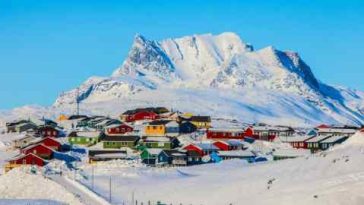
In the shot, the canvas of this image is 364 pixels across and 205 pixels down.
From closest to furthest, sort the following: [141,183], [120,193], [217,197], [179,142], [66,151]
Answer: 1. [217,197]
2. [120,193]
3. [141,183]
4. [66,151]
5. [179,142]

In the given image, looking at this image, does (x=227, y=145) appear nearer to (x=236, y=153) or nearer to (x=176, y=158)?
(x=236, y=153)

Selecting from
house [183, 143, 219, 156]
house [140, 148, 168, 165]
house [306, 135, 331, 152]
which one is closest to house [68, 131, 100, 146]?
house [183, 143, 219, 156]

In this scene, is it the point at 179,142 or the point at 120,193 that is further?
the point at 179,142

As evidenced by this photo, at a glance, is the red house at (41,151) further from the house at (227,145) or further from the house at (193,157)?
the house at (227,145)

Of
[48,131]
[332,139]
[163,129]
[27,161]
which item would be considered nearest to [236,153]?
[332,139]

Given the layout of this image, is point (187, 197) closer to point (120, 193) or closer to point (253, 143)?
point (120, 193)

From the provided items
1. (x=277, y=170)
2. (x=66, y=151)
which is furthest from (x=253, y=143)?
(x=277, y=170)
